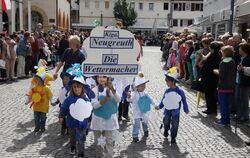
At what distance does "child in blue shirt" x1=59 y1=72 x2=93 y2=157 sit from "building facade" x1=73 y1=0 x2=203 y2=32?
73504 millimetres

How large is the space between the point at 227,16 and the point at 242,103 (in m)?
13.0

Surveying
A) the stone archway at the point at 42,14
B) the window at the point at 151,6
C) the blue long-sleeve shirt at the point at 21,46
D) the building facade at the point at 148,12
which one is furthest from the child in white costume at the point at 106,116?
the window at the point at 151,6

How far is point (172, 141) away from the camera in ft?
25.8

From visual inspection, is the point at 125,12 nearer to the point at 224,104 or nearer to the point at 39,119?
the point at 224,104

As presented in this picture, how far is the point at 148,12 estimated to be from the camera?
264ft

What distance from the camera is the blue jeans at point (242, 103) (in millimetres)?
9578

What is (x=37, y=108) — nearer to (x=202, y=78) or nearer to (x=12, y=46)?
(x=202, y=78)

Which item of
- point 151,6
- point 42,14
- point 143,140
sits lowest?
point 143,140

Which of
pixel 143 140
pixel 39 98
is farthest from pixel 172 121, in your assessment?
pixel 39 98

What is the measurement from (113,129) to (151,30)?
243ft

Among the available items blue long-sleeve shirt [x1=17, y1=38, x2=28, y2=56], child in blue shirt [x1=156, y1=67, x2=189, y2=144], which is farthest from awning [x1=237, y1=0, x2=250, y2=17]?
child in blue shirt [x1=156, y1=67, x2=189, y2=144]

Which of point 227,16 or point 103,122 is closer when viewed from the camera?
point 103,122

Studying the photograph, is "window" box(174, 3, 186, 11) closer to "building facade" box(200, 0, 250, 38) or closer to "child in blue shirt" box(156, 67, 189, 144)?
"building facade" box(200, 0, 250, 38)

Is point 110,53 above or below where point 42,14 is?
below
